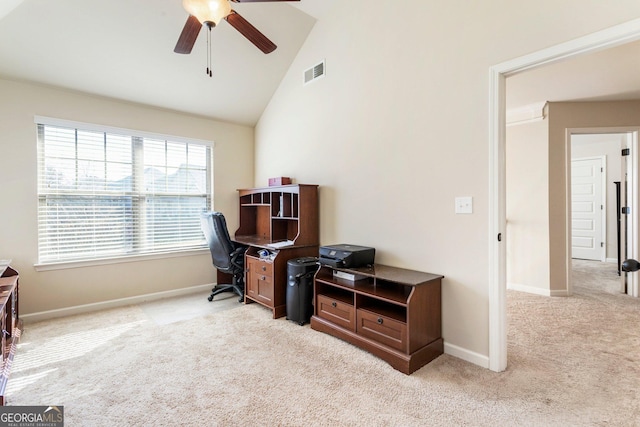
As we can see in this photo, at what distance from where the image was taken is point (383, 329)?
2.33m

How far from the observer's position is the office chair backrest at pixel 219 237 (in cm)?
357

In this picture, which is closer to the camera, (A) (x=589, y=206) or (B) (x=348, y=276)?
(B) (x=348, y=276)

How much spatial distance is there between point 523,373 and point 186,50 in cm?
355

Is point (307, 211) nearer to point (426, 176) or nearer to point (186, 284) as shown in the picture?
point (426, 176)

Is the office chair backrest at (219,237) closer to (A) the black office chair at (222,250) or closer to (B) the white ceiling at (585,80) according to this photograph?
(A) the black office chair at (222,250)

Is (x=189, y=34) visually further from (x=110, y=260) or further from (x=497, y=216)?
(x=110, y=260)

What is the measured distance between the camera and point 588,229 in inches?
242

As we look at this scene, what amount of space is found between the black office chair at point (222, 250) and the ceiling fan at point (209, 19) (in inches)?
71.5

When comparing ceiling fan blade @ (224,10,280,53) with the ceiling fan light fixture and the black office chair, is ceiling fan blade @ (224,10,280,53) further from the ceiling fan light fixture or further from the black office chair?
the black office chair

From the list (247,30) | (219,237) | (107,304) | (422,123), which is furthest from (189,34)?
(107,304)

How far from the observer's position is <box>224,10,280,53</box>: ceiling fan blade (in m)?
2.26

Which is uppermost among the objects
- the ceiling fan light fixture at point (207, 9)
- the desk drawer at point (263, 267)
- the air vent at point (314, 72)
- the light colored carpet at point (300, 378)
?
the air vent at point (314, 72)

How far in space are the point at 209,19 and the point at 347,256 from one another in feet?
6.85

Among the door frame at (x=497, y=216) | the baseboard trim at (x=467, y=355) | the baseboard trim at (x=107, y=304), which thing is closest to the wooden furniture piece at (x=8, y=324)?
the baseboard trim at (x=107, y=304)
